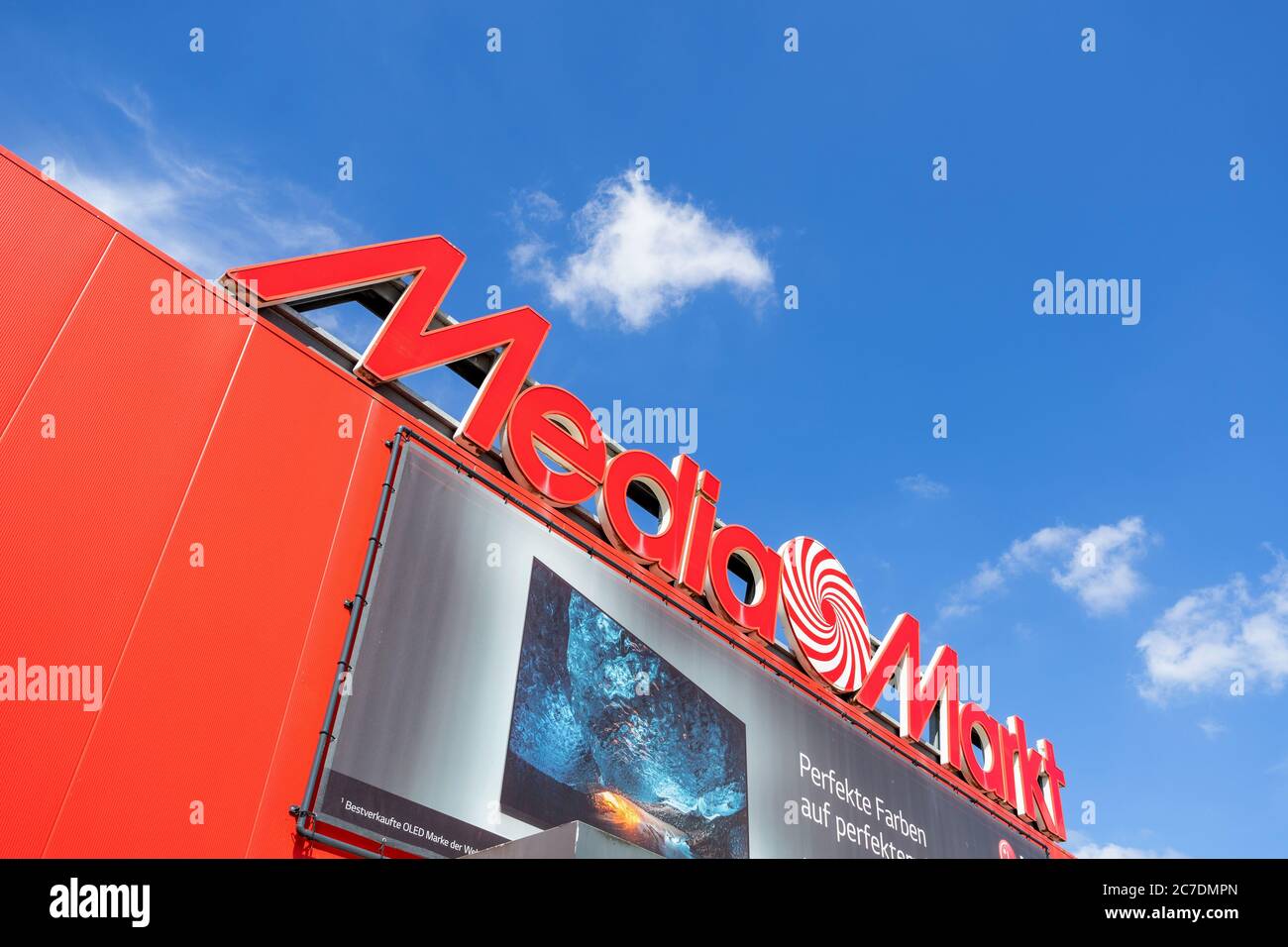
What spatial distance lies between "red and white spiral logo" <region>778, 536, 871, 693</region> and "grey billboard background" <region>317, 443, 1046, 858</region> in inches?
73.7

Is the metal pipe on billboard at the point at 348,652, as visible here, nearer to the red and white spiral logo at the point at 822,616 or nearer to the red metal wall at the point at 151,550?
the red metal wall at the point at 151,550

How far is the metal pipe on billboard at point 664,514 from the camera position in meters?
12.7

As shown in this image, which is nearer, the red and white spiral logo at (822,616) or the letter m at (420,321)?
the letter m at (420,321)

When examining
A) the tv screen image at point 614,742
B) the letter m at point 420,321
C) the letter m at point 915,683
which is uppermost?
the letter m at point 420,321

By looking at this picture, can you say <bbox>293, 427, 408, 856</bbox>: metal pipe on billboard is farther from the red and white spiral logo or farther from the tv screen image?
the red and white spiral logo

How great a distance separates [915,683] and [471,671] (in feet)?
43.2

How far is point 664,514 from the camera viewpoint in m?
16.3

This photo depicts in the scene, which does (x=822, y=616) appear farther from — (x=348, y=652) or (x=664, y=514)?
(x=348, y=652)

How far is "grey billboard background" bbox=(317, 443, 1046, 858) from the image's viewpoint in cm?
980

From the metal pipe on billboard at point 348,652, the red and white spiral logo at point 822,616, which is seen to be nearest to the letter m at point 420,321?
the metal pipe on billboard at point 348,652

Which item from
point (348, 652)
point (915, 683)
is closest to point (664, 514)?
point (348, 652)

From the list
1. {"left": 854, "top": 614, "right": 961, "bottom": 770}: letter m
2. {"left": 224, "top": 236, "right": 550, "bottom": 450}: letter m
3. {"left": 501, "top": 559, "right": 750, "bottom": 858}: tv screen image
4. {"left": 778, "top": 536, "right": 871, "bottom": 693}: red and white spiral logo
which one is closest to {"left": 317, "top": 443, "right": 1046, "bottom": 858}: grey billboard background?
{"left": 501, "top": 559, "right": 750, "bottom": 858}: tv screen image

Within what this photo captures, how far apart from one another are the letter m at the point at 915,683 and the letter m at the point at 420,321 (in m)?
10.0

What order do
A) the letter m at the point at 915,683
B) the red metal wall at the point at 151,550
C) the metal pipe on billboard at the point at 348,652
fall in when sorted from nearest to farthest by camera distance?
the red metal wall at the point at 151,550
the metal pipe on billboard at the point at 348,652
the letter m at the point at 915,683
